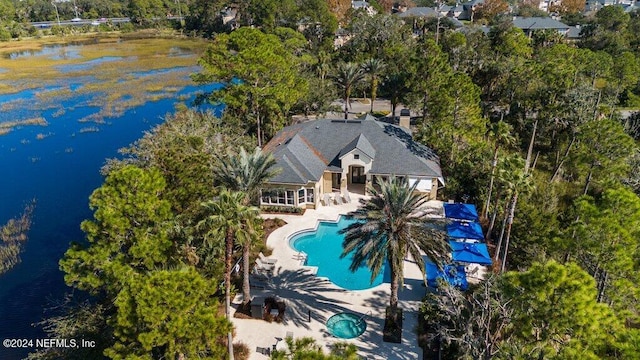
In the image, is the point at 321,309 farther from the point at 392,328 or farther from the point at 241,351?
the point at 241,351

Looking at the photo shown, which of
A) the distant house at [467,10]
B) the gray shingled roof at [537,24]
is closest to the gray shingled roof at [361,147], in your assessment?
the gray shingled roof at [537,24]

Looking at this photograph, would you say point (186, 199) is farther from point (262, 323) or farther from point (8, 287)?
point (8, 287)

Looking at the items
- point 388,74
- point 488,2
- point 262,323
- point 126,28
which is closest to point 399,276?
point 262,323

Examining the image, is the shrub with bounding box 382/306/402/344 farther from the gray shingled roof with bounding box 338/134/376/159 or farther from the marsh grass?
the marsh grass

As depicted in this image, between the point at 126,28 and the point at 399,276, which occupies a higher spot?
the point at 126,28

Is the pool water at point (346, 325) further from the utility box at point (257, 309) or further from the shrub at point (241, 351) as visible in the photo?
the shrub at point (241, 351)

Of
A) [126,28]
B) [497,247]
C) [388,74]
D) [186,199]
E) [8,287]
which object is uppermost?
[126,28]

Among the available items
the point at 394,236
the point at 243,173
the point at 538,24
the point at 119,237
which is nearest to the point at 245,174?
the point at 243,173
